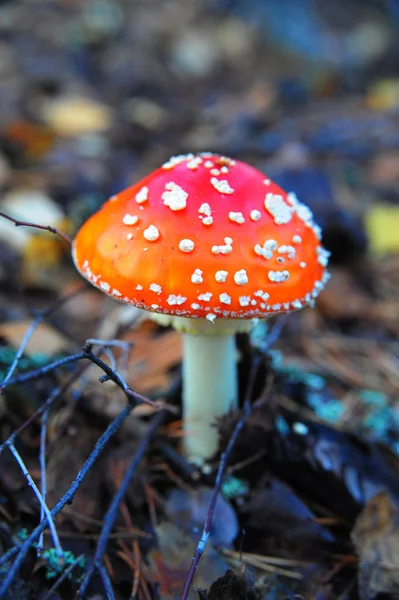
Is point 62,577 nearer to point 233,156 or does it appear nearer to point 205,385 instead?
point 205,385

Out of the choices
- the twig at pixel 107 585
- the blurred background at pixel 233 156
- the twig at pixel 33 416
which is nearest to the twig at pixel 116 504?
the twig at pixel 107 585

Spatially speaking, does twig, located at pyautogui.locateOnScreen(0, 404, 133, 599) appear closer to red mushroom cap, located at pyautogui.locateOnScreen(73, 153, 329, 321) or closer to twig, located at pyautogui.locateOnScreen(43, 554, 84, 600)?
twig, located at pyautogui.locateOnScreen(43, 554, 84, 600)

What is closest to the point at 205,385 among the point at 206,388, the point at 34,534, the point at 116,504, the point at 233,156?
the point at 206,388

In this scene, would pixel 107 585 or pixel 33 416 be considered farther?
pixel 33 416

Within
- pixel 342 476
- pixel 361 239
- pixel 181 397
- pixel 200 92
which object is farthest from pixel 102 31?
pixel 342 476

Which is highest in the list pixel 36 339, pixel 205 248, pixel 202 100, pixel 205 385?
pixel 205 248

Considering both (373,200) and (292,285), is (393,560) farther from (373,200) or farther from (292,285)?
(373,200)
